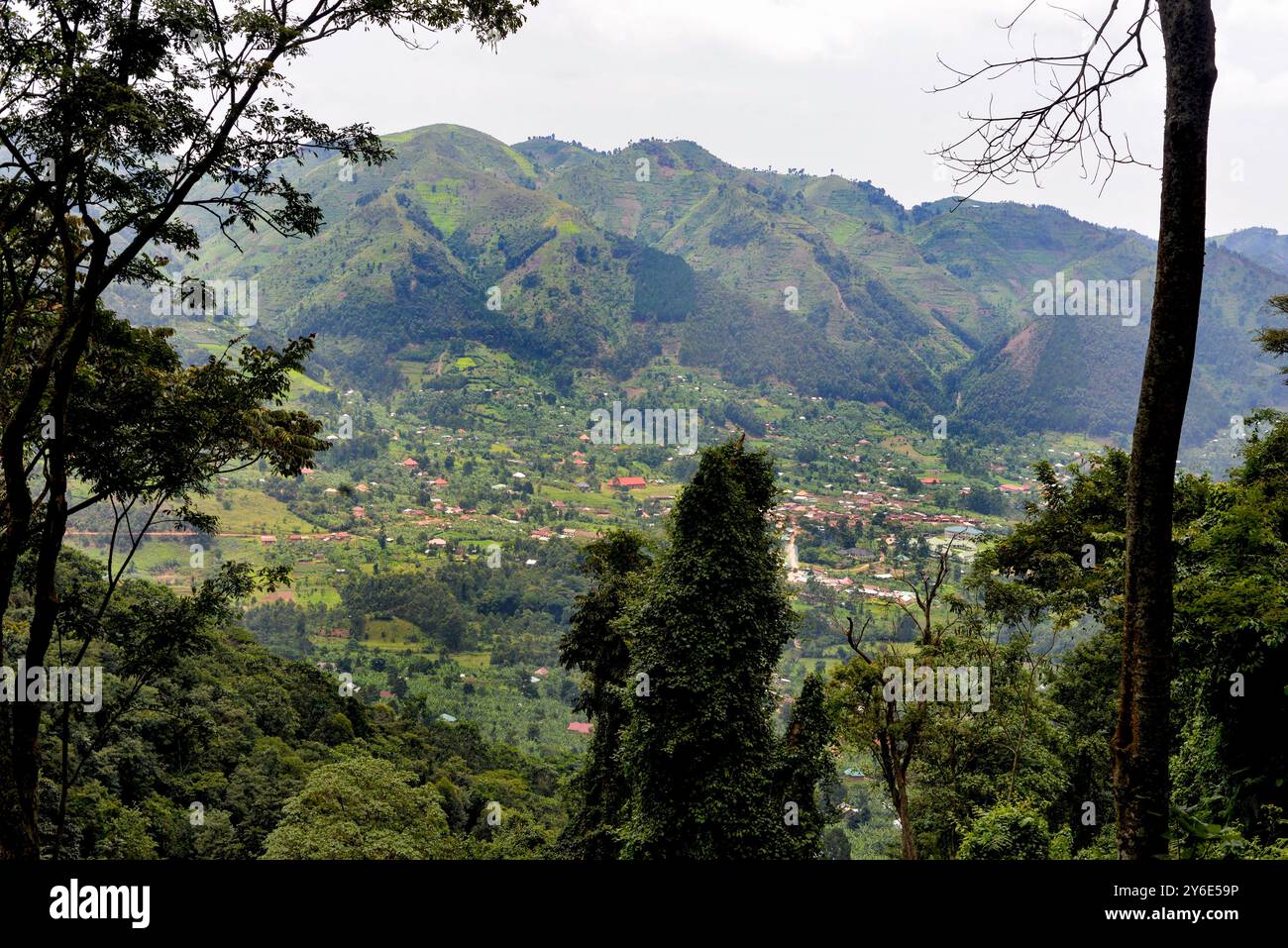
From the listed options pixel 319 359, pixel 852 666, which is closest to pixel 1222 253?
pixel 319 359

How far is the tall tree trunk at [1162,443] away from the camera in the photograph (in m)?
3.06

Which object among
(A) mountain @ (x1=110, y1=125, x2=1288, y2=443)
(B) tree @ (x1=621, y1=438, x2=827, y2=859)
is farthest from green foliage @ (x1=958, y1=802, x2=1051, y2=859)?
(A) mountain @ (x1=110, y1=125, x2=1288, y2=443)

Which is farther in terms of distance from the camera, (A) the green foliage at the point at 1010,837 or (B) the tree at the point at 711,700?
(B) the tree at the point at 711,700

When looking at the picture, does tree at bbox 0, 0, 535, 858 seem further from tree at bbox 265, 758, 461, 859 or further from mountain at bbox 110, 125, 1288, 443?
mountain at bbox 110, 125, 1288, 443

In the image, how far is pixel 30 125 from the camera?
463cm

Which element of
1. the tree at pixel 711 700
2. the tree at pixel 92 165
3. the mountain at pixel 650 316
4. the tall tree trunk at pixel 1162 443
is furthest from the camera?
the mountain at pixel 650 316

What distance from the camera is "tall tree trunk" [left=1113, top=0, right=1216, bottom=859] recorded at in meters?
3.06

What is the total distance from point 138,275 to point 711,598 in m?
6.66

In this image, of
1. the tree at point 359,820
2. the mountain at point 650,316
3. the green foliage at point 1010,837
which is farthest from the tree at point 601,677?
the mountain at point 650,316

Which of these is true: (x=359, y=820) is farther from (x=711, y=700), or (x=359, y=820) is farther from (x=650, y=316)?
(x=650, y=316)

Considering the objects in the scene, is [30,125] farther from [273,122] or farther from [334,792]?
[334,792]

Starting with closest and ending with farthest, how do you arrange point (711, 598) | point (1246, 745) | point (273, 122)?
point (273, 122) < point (1246, 745) < point (711, 598)

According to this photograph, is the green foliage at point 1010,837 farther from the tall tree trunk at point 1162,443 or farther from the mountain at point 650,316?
the mountain at point 650,316

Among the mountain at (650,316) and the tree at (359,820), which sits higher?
the mountain at (650,316)
